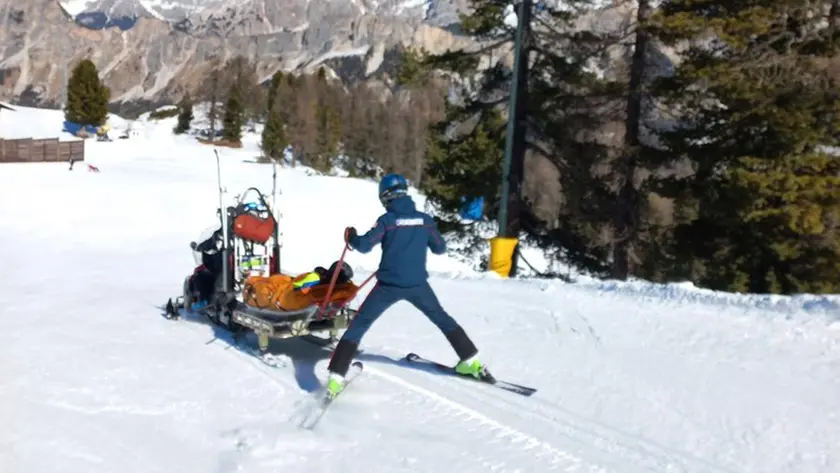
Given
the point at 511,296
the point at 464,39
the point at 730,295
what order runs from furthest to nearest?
the point at 464,39
the point at 511,296
the point at 730,295

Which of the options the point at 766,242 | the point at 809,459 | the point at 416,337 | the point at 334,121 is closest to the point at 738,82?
the point at 766,242

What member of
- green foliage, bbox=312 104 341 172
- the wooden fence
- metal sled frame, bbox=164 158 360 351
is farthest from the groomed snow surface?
green foliage, bbox=312 104 341 172

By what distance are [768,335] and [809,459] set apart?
267cm

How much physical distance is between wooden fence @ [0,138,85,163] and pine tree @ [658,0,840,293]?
40944mm

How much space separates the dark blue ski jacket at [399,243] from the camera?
19.5 ft

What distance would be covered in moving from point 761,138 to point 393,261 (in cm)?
1384

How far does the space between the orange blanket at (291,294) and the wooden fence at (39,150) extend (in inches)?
1750

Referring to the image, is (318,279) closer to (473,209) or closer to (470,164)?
(473,209)

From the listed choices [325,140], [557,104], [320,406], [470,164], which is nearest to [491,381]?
[320,406]

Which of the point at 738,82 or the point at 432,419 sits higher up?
the point at 738,82

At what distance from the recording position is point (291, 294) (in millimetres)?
7117

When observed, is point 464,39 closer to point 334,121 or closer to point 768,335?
point 768,335

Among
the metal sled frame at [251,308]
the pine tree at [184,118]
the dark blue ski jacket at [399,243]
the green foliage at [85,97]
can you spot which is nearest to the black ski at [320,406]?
the metal sled frame at [251,308]

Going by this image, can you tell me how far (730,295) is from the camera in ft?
30.5
